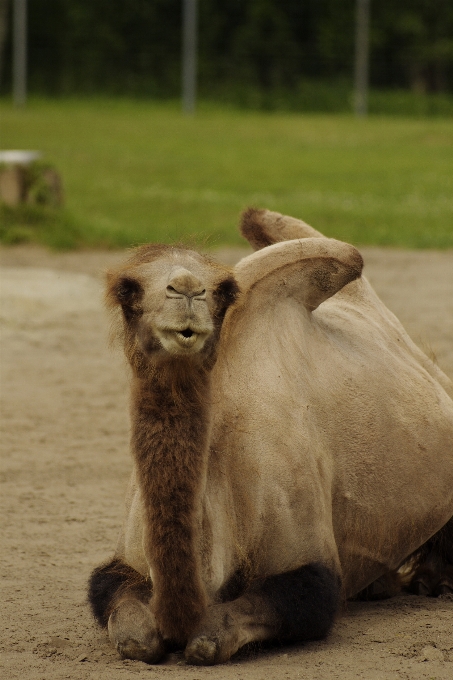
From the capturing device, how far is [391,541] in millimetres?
4387

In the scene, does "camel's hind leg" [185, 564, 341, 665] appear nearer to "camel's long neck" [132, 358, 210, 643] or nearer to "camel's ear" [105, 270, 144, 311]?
"camel's long neck" [132, 358, 210, 643]

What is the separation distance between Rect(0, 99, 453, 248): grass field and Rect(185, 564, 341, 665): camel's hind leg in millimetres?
4838

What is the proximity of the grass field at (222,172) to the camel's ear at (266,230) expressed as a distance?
3.23 m

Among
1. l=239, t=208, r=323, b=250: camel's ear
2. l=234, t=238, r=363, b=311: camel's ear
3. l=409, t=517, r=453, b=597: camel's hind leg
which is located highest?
l=239, t=208, r=323, b=250: camel's ear

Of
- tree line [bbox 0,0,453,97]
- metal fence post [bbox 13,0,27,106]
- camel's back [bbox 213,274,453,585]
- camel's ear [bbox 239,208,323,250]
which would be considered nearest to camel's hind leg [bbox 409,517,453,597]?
camel's back [bbox 213,274,453,585]

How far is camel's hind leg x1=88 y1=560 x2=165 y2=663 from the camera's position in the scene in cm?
360

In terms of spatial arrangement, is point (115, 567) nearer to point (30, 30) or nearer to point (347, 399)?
point (347, 399)

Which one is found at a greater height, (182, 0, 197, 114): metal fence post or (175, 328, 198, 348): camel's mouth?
(182, 0, 197, 114): metal fence post

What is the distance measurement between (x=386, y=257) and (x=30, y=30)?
23342 millimetres

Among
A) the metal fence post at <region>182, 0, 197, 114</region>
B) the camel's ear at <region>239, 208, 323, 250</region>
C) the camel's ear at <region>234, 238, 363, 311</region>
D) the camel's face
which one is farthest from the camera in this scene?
the metal fence post at <region>182, 0, 197, 114</region>

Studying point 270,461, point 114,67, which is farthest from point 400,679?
point 114,67

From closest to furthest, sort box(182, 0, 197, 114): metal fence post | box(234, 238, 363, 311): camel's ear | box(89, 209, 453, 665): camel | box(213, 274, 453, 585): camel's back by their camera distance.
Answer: box(89, 209, 453, 665): camel → box(213, 274, 453, 585): camel's back → box(234, 238, 363, 311): camel's ear → box(182, 0, 197, 114): metal fence post

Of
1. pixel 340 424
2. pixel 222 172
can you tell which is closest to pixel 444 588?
pixel 340 424

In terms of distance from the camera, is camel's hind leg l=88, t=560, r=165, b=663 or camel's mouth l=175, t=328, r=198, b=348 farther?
camel's hind leg l=88, t=560, r=165, b=663
